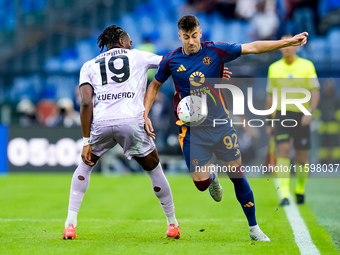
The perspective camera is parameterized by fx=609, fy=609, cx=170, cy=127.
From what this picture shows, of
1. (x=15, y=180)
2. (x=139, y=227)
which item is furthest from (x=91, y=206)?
(x=15, y=180)

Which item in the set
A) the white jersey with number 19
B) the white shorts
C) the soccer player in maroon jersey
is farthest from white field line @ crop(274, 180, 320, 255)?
the white jersey with number 19

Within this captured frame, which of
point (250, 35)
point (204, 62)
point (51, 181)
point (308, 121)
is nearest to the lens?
point (204, 62)

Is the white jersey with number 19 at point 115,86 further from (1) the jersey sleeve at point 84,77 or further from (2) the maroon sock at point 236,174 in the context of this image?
(2) the maroon sock at point 236,174

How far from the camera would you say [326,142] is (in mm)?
14859

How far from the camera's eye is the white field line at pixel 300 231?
5.31 metres

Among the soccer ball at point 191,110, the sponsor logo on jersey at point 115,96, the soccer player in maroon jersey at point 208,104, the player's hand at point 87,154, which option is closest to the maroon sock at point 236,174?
the soccer player in maroon jersey at point 208,104

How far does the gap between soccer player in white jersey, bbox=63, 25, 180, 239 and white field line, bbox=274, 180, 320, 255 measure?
121 cm

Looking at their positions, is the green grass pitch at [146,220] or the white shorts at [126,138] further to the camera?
the white shorts at [126,138]

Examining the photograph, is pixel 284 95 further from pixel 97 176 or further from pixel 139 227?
pixel 97 176

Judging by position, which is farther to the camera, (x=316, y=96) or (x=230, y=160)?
(x=316, y=96)

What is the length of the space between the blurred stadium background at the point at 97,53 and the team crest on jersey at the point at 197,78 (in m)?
8.45

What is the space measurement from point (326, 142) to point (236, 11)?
19.5 feet

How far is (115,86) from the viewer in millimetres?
5871

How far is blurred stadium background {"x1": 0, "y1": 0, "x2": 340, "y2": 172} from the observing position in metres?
14.8
